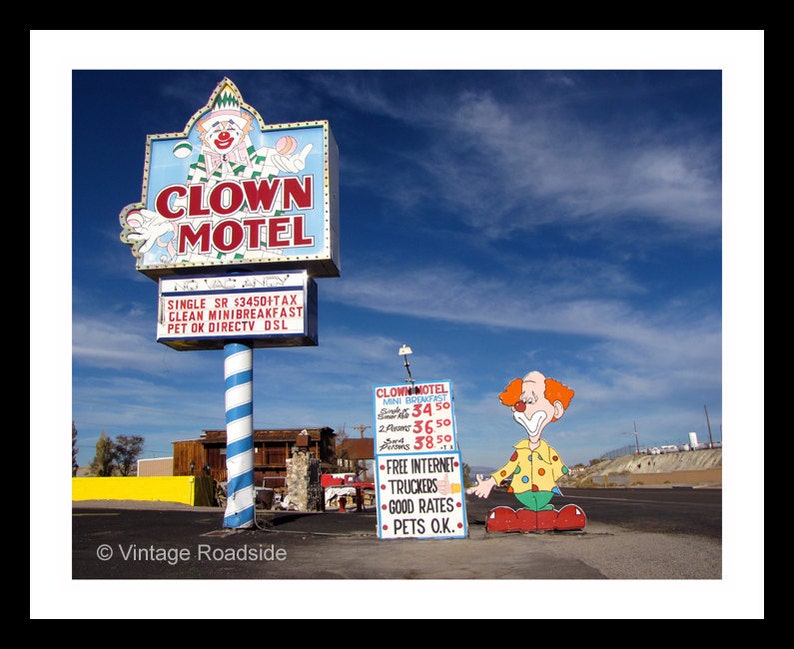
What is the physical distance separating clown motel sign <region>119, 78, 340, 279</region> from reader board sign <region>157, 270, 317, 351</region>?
40cm

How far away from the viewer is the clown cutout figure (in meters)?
12.0

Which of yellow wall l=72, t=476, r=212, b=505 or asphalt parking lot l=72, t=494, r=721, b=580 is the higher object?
asphalt parking lot l=72, t=494, r=721, b=580

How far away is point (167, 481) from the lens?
86.2 feet

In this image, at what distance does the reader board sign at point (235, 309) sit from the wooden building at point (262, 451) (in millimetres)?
24170

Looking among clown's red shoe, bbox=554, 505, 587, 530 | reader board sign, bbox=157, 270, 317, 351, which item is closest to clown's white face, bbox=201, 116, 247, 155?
reader board sign, bbox=157, 270, 317, 351

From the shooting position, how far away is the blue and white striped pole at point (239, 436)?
1386 cm

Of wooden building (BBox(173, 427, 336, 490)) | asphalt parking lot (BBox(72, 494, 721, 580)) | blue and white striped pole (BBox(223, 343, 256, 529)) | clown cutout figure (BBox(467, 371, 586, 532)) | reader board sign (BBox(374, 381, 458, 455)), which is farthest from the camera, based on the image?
wooden building (BBox(173, 427, 336, 490))

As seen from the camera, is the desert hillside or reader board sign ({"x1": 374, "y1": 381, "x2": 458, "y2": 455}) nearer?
reader board sign ({"x1": 374, "y1": 381, "x2": 458, "y2": 455})

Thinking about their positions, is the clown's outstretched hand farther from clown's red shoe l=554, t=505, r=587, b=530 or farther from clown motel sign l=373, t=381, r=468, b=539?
clown's red shoe l=554, t=505, r=587, b=530

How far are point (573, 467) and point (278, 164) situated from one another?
287 ft

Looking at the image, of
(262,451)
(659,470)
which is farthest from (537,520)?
(659,470)

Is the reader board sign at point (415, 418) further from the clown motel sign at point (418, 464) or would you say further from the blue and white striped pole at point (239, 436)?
the blue and white striped pole at point (239, 436)

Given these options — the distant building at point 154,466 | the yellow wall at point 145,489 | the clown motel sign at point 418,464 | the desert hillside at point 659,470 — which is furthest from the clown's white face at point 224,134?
the desert hillside at point 659,470

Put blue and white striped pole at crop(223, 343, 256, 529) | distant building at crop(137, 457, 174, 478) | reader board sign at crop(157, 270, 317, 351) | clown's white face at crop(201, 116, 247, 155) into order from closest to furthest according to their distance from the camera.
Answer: blue and white striped pole at crop(223, 343, 256, 529) → reader board sign at crop(157, 270, 317, 351) → clown's white face at crop(201, 116, 247, 155) → distant building at crop(137, 457, 174, 478)
